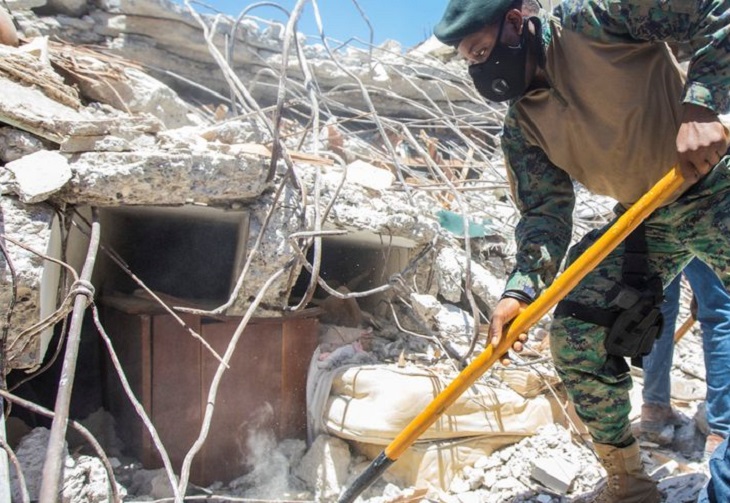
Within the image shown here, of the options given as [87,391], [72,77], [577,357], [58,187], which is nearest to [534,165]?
[577,357]

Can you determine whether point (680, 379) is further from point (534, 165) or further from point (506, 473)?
point (534, 165)

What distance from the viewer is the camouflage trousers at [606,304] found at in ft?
5.79

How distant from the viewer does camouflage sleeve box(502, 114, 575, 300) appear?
199cm

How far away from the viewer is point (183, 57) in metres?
5.62

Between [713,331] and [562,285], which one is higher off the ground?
[562,285]

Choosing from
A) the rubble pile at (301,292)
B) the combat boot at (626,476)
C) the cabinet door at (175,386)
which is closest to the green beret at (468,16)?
the rubble pile at (301,292)

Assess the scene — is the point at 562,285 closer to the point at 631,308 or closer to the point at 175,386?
the point at 631,308

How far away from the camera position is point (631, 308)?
1834 mm

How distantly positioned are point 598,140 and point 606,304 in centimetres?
56

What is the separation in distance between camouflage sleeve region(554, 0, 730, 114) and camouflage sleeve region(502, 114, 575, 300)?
0.49 m

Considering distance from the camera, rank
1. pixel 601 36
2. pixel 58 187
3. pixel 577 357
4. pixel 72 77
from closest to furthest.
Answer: pixel 601 36
pixel 577 357
pixel 58 187
pixel 72 77

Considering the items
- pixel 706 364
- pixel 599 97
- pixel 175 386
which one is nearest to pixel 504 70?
pixel 599 97

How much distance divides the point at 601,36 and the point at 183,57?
4.84 meters

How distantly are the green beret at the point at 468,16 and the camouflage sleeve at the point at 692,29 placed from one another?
30cm
